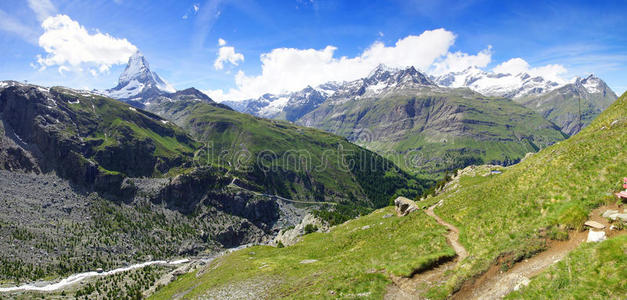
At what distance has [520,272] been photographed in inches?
866

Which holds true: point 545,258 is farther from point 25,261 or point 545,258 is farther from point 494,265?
point 25,261

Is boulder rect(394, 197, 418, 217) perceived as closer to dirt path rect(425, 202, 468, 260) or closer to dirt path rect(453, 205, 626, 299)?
dirt path rect(425, 202, 468, 260)

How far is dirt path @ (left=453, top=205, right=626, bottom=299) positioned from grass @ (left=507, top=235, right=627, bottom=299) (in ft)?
4.43

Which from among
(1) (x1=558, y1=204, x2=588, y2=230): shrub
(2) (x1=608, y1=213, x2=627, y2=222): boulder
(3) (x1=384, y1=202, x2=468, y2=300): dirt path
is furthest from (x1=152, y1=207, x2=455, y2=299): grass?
(2) (x1=608, y1=213, x2=627, y2=222): boulder

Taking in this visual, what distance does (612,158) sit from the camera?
29906 millimetres

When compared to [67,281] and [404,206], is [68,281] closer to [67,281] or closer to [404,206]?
[67,281]

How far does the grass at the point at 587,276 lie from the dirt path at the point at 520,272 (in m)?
1.35

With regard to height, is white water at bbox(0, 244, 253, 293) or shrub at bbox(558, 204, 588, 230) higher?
shrub at bbox(558, 204, 588, 230)

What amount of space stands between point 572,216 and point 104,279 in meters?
187

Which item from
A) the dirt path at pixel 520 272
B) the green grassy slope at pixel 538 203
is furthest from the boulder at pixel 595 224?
the green grassy slope at pixel 538 203

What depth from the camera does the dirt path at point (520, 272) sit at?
68.6ft

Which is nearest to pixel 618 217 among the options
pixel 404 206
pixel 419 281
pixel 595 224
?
pixel 595 224

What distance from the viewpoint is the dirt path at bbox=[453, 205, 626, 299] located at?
20.9 meters

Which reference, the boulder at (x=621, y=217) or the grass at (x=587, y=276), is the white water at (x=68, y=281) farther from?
the boulder at (x=621, y=217)
